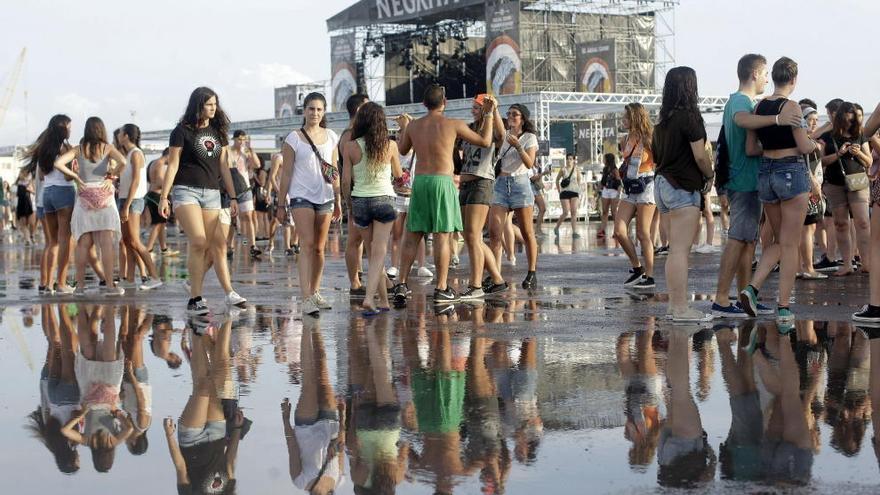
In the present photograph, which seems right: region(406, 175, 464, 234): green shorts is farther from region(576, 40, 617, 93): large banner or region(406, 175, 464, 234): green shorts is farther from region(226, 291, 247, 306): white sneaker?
region(576, 40, 617, 93): large banner

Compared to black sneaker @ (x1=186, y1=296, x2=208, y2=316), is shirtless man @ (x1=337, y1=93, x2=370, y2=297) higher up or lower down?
higher up

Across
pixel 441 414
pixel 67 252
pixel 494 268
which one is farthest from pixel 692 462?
pixel 67 252

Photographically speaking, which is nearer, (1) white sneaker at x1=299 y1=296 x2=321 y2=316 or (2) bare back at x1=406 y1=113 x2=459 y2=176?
(1) white sneaker at x1=299 y1=296 x2=321 y2=316

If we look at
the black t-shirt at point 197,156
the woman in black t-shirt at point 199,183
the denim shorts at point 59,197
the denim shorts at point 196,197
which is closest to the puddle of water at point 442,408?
the woman in black t-shirt at point 199,183

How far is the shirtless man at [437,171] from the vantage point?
1131 cm

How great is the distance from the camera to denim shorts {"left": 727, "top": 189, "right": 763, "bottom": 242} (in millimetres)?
10023

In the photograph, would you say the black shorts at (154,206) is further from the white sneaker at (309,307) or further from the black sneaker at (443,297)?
the white sneaker at (309,307)

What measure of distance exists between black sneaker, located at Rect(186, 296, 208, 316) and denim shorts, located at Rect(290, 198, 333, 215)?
112 cm

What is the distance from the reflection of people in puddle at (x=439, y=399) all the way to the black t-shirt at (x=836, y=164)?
17.7ft

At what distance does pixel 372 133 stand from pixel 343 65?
210ft

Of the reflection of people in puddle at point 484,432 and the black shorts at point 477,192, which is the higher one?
the black shorts at point 477,192

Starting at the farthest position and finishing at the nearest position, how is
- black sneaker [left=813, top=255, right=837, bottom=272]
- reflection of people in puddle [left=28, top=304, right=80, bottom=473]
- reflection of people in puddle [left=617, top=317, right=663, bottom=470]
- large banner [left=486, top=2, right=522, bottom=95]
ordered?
large banner [left=486, top=2, right=522, bottom=95], black sneaker [left=813, top=255, right=837, bottom=272], reflection of people in puddle [left=28, top=304, right=80, bottom=473], reflection of people in puddle [left=617, top=317, right=663, bottom=470]

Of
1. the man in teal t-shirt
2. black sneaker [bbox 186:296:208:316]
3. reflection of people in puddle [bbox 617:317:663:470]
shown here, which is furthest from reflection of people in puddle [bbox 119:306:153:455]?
the man in teal t-shirt

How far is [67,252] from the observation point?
45.2 ft
